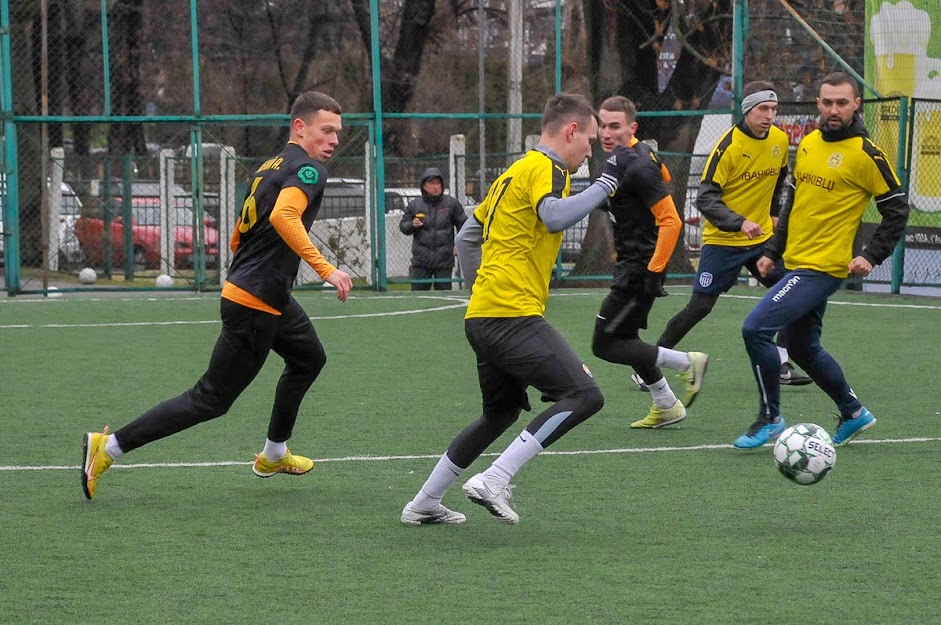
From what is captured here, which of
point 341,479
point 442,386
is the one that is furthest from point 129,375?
point 341,479

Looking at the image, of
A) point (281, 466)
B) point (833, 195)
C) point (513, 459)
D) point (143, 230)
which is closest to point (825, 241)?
point (833, 195)

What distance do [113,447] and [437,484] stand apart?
164cm

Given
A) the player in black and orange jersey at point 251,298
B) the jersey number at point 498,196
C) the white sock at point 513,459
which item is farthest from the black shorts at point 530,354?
the player in black and orange jersey at point 251,298

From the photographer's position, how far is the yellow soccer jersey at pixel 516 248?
5867 millimetres

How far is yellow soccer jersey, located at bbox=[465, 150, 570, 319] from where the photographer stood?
19.2 ft

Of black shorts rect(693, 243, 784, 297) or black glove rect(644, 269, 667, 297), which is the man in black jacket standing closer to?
black shorts rect(693, 243, 784, 297)

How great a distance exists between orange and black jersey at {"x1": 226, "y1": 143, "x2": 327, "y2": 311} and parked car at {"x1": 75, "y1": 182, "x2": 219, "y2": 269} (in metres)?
14.7

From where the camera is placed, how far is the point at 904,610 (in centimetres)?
487

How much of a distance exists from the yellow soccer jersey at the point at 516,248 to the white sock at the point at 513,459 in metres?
0.53

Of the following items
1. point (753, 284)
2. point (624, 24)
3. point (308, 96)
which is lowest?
point (753, 284)

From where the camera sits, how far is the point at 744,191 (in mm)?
9859

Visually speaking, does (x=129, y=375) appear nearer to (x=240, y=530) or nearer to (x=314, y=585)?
(x=240, y=530)

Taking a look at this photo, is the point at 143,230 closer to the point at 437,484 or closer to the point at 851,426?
the point at 851,426

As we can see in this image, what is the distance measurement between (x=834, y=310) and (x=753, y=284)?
358 cm
